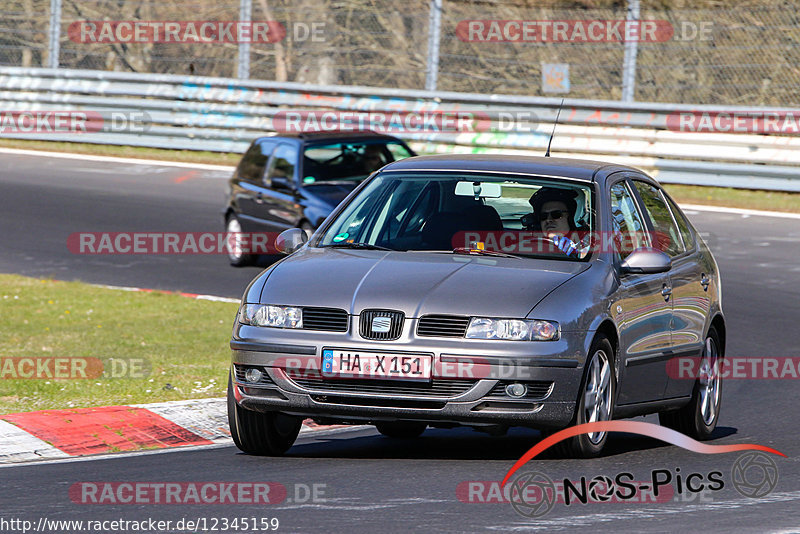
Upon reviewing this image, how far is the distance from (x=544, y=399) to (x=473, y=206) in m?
1.59

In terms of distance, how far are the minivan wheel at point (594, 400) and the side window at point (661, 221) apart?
1372mm

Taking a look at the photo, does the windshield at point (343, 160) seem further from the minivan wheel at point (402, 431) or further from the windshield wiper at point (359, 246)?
the windshield wiper at point (359, 246)

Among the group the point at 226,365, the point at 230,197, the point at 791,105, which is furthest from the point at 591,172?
the point at 791,105

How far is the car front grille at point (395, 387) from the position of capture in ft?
24.5

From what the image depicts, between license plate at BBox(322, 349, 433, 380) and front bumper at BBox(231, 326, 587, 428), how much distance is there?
3 centimetres

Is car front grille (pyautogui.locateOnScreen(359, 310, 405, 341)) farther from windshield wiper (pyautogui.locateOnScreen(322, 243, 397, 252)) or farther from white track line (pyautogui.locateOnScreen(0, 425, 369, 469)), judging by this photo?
white track line (pyautogui.locateOnScreen(0, 425, 369, 469))

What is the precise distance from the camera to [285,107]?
25.4 meters

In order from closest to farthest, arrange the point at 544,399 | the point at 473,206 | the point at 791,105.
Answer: the point at 544,399 < the point at 473,206 < the point at 791,105

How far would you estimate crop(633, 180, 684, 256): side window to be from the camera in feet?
30.4

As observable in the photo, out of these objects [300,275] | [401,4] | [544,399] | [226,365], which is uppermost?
[401,4]

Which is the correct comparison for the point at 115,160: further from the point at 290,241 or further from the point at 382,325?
the point at 382,325

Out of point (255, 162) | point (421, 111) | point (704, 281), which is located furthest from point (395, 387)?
point (421, 111)

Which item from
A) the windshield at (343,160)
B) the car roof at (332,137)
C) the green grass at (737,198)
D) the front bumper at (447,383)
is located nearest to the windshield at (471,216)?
the front bumper at (447,383)

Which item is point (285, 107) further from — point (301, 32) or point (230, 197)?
point (230, 197)
